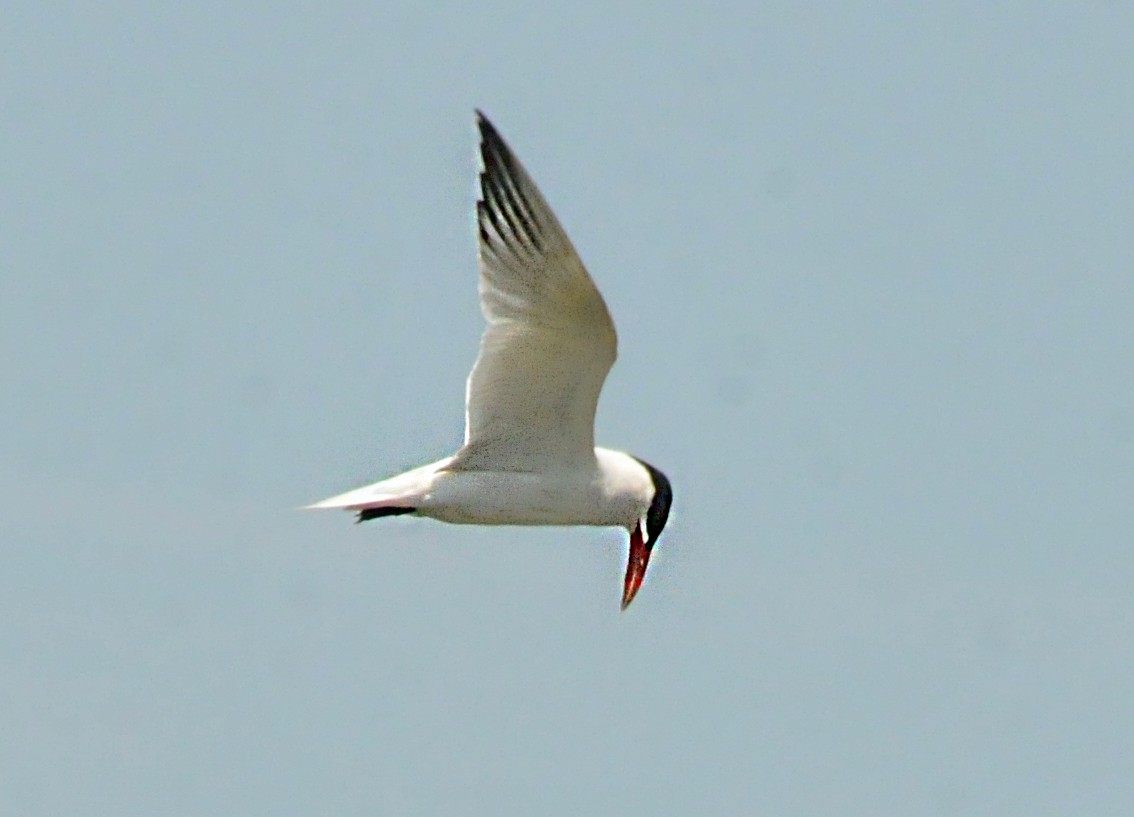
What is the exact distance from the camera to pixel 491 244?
46.3 feet

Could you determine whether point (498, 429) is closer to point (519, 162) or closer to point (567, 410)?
point (567, 410)

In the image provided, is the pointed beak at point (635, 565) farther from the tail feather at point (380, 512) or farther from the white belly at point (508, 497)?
the tail feather at point (380, 512)

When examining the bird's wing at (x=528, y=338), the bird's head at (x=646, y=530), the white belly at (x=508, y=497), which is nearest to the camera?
the bird's wing at (x=528, y=338)

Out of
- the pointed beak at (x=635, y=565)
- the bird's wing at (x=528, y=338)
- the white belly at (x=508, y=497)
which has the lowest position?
the pointed beak at (x=635, y=565)

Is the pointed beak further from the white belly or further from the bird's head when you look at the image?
the white belly

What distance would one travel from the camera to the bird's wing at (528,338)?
1397cm

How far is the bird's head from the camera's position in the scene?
15.2m

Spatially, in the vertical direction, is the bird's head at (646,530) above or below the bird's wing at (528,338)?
below

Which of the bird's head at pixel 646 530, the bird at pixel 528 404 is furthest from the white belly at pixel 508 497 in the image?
the bird's head at pixel 646 530

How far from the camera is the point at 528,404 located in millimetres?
14578

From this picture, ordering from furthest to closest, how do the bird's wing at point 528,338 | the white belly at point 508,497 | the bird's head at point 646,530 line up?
the bird's head at point 646,530 → the white belly at point 508,497 → the bird's wing at point 528,338

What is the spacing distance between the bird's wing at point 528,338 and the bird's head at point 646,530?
1.81 feet

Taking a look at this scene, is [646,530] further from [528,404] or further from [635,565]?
[528,404]

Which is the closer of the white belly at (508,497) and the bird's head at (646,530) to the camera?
the white belly at (508,497)
